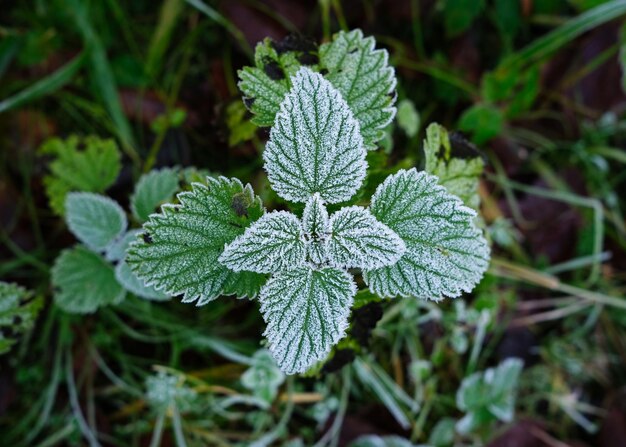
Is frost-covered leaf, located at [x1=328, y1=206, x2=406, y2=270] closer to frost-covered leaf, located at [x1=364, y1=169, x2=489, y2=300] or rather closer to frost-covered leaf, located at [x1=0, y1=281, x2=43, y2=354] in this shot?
frost-covered leaf, located at [x1=364, y1=169, x2=489, y2=300]

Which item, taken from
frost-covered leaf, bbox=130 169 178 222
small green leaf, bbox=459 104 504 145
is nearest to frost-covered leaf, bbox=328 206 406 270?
frost-covered leaf, bbox=130 169 178 222

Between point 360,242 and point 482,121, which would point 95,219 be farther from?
point 482,121

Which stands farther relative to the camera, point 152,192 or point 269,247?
point 152,192

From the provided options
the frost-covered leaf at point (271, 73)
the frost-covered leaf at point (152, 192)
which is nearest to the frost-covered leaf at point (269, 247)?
the frost-covered leaf at point (271, 73)

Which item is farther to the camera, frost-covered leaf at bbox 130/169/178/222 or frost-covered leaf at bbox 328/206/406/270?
frost-covered leaf at bbox 130/169/178/222

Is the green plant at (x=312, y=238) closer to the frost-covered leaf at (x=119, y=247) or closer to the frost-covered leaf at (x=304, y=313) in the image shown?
the frost-covered leaf at (x=304, y=313)

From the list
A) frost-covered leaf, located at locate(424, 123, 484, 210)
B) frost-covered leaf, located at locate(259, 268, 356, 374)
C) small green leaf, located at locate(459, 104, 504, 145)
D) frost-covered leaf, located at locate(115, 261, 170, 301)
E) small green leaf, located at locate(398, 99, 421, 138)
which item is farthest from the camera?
small green leaf, located at locate(459, 104, 504, 145)

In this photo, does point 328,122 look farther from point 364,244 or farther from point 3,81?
point 3,81

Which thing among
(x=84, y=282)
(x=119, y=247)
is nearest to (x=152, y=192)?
(x=119, y=247)
